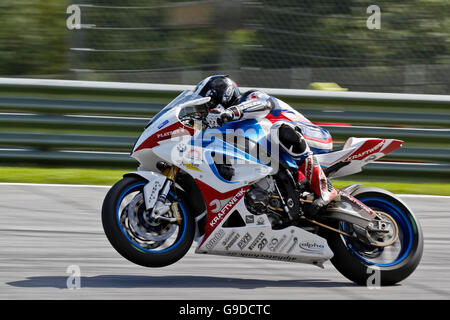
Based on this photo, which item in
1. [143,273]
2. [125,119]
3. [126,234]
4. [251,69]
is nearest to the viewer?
[126,234]

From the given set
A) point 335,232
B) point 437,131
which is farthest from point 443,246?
point 437,131

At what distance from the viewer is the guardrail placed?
970 cm

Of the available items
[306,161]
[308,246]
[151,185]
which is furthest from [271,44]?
[151,185]

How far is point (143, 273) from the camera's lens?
572 cm

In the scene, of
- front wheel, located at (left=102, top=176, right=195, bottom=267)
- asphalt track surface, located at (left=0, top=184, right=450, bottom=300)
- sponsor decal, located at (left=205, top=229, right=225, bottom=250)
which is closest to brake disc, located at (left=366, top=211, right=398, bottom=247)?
asphalt track surface, located at (left=0, top=184, right=450, bottom=300)

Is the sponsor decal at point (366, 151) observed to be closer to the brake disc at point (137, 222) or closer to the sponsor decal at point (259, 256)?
the sponsor decal at point (259, 256)

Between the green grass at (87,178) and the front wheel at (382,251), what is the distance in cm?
365

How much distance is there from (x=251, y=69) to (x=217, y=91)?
441 cm

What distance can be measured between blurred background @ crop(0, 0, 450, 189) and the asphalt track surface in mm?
2166

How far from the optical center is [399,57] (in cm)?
999

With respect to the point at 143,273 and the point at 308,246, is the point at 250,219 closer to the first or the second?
the point at 308,246

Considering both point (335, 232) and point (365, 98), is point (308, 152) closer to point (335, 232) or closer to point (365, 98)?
point (335, 232)

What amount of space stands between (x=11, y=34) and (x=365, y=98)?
5168mm

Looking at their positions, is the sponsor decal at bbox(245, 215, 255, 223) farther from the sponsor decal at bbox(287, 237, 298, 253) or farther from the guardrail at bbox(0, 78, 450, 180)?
the guardrail at bbox(0, 78, 450, 180)
